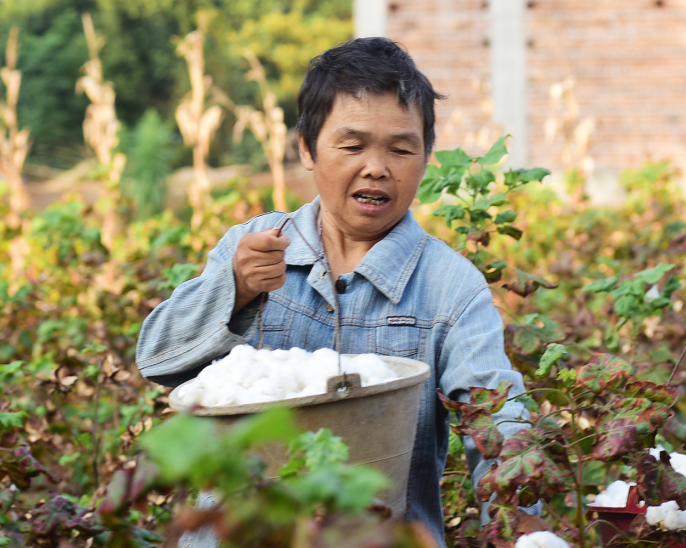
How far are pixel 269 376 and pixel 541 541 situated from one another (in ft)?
1.50

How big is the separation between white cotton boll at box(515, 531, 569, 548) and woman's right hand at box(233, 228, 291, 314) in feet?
2.00

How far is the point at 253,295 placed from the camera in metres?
1.48

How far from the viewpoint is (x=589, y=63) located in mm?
7930

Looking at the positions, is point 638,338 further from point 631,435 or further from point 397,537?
point 397,537

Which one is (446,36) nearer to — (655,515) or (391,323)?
(391,323)

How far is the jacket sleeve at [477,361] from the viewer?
1.44 m

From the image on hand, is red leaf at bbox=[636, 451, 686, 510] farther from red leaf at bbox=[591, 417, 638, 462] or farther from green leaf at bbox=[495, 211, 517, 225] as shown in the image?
green leaf at bbox=[495, 211, 517, 225]

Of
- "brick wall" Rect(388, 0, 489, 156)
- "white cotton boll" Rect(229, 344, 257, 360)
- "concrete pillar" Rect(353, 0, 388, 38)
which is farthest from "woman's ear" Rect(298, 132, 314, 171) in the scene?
"concrete pillar" Rect(353, 0, 388, 38)

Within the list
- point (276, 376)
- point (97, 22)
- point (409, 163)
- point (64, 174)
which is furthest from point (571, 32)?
point (97, 22)

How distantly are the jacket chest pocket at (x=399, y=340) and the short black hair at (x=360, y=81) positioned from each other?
0.39 meters

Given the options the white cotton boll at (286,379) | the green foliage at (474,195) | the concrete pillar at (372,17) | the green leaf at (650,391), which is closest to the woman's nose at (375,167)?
the green foliage at (474,195)

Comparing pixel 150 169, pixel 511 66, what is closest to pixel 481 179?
pixel 511 66

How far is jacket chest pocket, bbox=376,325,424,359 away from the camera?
157cm

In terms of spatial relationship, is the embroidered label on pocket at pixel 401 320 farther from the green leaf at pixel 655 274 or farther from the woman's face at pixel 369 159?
the green leaf at pixel 655 274
